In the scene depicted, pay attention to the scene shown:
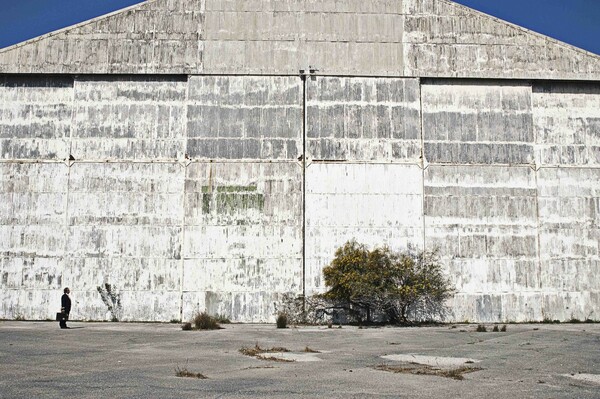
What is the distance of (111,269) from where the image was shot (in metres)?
28.6

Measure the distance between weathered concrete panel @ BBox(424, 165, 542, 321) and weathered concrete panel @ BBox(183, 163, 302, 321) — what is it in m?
6.65

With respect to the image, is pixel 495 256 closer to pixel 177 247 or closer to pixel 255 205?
pixel 255 205

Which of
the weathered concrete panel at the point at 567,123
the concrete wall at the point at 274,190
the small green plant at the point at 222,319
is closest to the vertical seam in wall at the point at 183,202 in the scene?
the concrete wall at the point at 274,190

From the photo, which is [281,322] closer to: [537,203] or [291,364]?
[291,364]

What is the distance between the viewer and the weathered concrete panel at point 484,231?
2884cm

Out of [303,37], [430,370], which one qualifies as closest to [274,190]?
[303,37]

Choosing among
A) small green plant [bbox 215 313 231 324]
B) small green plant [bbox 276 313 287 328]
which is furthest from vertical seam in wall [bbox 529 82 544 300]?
small green plant [bbox 215 313 231 324]

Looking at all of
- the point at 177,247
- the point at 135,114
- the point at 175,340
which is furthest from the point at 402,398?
the point at 135,114

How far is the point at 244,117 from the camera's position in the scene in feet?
97.6

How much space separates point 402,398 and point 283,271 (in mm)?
19216

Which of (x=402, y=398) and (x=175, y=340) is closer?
(x=402, y=398)

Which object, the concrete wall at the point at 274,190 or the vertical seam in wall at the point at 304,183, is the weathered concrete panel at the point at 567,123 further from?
the vertical seam in wall at the point at 304,183

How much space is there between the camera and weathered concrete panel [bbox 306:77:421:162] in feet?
97.0

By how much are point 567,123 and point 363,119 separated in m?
Answer: 10.2
